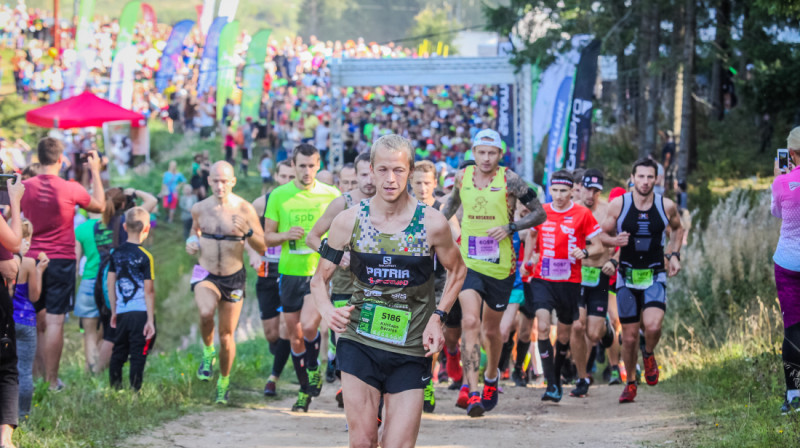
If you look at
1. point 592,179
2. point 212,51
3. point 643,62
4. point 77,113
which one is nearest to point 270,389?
point 592,179

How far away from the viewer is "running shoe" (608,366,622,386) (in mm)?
10469

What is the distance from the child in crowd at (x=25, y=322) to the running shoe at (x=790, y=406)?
5.44m

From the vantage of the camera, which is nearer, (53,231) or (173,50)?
(53,231)

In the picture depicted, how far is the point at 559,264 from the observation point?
29.3 ft

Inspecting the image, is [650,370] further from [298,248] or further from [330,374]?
[298,248]

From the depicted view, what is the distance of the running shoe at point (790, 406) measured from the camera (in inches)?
261

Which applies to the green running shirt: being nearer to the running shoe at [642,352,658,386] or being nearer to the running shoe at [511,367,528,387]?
the running shoe at [511,367,528,387]

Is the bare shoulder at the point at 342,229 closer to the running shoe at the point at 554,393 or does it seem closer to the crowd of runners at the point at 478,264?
the crowd of runners at the point at 478,264

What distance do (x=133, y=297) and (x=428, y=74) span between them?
1690cm

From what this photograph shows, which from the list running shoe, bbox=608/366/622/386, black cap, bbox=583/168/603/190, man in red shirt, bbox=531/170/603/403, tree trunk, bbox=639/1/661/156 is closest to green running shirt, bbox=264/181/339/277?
man in red shirt, bbox=531/170/603/403

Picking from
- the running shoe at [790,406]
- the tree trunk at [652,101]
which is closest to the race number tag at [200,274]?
the running shoe at [790,406]

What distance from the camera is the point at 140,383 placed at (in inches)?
336

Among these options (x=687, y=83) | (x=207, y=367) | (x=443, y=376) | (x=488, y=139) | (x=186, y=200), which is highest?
(x=687, y=83)

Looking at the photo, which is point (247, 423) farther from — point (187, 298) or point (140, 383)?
point (187, 298)
